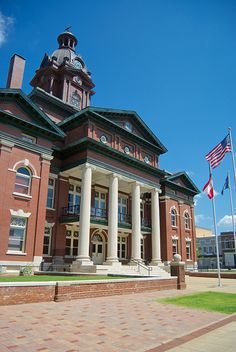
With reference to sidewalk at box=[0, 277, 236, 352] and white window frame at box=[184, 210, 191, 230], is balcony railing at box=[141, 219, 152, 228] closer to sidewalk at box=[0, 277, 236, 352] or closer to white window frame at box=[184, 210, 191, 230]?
white window frame at box=[184, 210, 191, 230]

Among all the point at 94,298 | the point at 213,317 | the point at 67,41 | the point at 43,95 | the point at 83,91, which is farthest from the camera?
the point at 67,41

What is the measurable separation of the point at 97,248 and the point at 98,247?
0.68ft

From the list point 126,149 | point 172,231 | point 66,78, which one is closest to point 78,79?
point 66,78

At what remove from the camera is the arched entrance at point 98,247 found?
31.0 m

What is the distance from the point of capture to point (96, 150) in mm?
27156

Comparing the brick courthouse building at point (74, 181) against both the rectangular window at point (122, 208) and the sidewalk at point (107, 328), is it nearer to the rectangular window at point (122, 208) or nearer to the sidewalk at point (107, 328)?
the rectangular window at point (122, 208)

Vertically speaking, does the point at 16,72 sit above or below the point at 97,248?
above

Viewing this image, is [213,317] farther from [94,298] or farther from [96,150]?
[96,150]

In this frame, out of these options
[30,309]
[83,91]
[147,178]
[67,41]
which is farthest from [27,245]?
[67,41]

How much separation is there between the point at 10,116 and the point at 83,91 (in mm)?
21172

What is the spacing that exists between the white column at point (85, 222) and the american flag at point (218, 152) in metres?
9.98

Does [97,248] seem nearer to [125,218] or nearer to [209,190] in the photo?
[125,218]

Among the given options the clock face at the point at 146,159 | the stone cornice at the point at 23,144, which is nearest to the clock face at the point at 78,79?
the clock face at the point at 146,159

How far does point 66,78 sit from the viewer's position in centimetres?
3988
